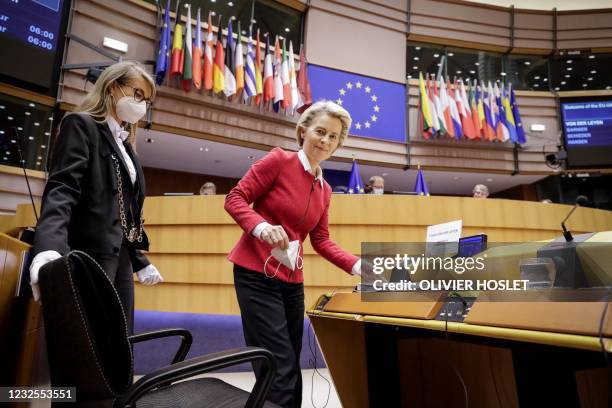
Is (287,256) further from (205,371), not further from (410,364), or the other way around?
(410,364)

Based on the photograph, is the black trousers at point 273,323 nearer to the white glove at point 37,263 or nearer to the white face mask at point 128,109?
the white glove at point 37,263

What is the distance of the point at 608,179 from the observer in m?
8.41

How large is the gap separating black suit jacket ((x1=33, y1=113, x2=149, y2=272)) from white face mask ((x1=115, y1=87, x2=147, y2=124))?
79 mm

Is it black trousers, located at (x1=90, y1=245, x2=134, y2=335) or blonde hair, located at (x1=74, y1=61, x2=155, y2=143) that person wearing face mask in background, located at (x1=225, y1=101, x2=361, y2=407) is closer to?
black trousers, located at (x1=90, y1=245, x2=134, y2=335)

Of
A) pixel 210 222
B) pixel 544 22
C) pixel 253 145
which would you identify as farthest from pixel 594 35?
pixel 210 222

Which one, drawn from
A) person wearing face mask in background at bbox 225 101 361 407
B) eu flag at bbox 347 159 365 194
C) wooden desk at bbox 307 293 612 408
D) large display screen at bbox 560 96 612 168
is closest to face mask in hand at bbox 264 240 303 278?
person wearing face mask in background at bbox 225 101 361 407

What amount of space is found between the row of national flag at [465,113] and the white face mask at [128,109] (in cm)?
697

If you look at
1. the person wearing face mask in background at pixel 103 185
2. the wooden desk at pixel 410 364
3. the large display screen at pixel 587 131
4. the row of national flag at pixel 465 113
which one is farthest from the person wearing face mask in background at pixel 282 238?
the large display screen at pixel 587 131

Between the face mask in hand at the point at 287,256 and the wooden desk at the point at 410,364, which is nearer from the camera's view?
the face mask in hand at the point at 287,256

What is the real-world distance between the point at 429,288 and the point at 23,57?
19.1ft

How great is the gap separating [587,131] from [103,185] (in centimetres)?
933

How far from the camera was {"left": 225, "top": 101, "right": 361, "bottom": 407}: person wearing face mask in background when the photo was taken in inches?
48.3

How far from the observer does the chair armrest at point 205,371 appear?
803 mm

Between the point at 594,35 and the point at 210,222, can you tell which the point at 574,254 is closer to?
the point at 210,222
